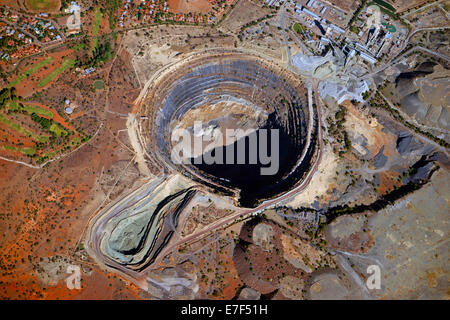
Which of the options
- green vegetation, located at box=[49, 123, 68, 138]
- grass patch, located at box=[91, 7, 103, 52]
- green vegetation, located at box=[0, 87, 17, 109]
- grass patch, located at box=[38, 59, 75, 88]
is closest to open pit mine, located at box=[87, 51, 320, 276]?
green vegetation, located at box=[49, 123, 68, 138]

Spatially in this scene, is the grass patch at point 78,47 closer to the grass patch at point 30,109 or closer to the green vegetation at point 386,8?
the grass patch at point 30,109

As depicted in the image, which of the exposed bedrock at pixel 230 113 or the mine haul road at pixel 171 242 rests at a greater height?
the exposed bedrock at pixel 230 113

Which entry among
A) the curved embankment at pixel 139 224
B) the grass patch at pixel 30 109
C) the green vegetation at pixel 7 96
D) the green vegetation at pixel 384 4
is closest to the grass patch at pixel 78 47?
the green vegetation at pixel 7 96

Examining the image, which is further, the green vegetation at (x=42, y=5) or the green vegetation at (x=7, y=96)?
the green vegetation at (x=42, y=5)

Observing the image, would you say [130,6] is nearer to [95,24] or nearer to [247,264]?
[95,24]

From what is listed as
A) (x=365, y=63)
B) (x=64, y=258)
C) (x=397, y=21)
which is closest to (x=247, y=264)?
(x=64, y=258)

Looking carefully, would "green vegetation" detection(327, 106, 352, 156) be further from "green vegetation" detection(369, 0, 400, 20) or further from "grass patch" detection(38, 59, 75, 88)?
"grass patch" detection(38, 59, 75, 88)

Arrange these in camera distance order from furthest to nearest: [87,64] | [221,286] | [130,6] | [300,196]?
[130,6] < [87,64] < [300,196] < [221,286]
